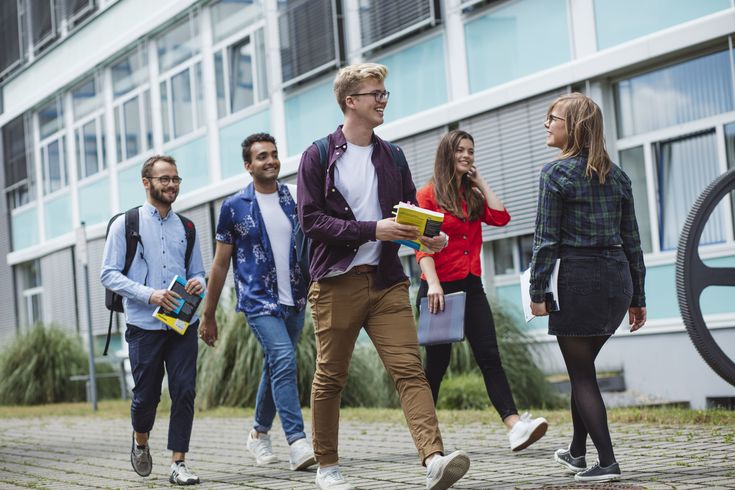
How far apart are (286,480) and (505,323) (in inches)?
244

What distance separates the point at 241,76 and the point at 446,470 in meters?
17.1

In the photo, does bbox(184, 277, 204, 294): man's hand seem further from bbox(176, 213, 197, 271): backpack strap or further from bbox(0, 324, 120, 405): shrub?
bbox(0, 324, 120, 405): shrub

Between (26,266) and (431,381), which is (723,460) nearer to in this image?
(431,381)

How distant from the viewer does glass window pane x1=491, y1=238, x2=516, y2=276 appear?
15.4 m

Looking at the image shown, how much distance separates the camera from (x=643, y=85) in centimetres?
1320

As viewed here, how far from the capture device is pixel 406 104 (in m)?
16.8

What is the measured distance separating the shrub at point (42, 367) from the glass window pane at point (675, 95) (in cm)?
1125

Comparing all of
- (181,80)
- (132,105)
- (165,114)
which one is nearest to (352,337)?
(181,80)

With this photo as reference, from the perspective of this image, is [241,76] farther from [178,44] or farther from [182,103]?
[178,44]

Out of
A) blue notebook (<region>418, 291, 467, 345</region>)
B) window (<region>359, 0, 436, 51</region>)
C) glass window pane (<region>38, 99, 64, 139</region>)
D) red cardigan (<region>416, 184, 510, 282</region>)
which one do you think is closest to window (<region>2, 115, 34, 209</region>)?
glass window pane (<region>38, 99, 64, 139</region>)

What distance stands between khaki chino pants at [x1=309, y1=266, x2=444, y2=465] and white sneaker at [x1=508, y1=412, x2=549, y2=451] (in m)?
1.64

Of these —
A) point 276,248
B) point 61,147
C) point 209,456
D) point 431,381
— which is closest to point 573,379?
point 431,381

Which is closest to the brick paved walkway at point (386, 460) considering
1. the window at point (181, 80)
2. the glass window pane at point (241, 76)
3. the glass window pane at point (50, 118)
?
the glass window pane at point (241, 76)

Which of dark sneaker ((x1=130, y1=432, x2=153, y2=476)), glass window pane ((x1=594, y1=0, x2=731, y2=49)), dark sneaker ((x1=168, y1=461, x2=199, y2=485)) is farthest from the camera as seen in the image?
glass window pane ((x1=594, y1=0, x2=731, y2=49))
